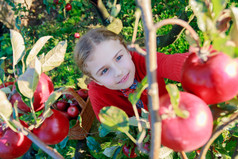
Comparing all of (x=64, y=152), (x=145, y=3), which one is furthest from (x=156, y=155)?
(x=64, y=152)

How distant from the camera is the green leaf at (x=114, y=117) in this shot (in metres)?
0.40

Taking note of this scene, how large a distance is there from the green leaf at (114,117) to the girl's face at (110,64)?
0.53 metres

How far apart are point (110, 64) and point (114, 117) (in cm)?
55

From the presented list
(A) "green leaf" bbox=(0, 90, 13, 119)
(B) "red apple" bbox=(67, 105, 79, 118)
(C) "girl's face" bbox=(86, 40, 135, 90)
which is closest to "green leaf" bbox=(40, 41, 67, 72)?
(A) "green leaf" bbox=(0, 90, 13, 119)

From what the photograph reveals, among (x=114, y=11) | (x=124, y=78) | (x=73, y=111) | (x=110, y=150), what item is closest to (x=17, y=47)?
(x=114, y=11)

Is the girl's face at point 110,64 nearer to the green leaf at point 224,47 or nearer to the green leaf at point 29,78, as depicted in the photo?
the green leaf at point 29,78

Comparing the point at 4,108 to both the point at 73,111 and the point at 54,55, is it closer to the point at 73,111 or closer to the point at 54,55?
the point at 54,55

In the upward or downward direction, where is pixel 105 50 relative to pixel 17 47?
downward

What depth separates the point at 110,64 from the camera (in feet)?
3.07

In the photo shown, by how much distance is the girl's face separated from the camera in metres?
0.95

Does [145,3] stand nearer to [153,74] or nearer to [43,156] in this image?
[153,74]

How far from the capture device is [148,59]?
0.93 ft

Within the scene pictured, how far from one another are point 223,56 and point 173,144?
0.55 feet

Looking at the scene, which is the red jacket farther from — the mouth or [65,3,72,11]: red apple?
[65,3,72,11]: red apple
